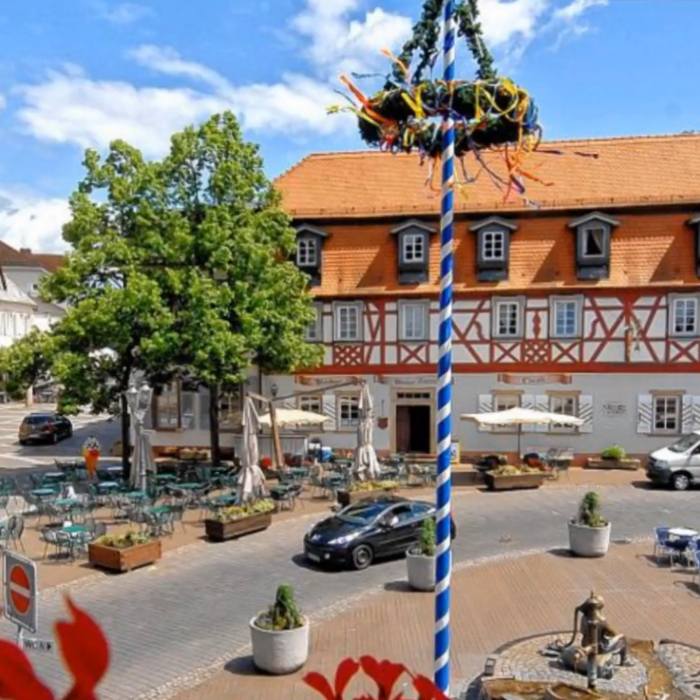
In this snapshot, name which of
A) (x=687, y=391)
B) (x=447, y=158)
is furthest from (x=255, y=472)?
(x=687, y=391)

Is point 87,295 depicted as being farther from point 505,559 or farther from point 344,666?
point 344,666

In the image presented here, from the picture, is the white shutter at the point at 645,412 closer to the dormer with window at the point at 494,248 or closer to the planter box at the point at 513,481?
the planter box at the point at 513,481

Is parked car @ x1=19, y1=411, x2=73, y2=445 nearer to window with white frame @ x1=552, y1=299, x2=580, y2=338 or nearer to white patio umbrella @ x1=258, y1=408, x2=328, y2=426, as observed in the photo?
white patio umbrella @ x1=258, y1=408, x2=328, y2=426

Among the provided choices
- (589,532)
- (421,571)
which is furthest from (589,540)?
(421,571)

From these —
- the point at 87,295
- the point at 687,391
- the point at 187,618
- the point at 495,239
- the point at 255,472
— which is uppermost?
the point at 495,239

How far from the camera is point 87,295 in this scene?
23219 millimetres

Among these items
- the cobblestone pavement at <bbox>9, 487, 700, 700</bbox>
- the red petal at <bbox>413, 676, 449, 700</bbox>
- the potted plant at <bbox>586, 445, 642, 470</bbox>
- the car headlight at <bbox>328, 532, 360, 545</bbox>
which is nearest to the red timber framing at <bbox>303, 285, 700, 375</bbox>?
the potted plant at <bbox>586, 445, 642, 470</bbox>

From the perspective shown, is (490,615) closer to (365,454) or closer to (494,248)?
(365,454)

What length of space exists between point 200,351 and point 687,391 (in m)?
16.6

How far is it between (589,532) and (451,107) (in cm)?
1079

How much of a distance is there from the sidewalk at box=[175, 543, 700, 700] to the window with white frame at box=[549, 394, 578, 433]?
1138 cm

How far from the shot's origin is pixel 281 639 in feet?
34.1

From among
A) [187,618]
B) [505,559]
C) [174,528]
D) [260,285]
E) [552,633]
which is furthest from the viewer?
[260,285]

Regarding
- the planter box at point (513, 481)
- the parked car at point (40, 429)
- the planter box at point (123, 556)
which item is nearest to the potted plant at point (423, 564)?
the planter box at point (123, 556)
